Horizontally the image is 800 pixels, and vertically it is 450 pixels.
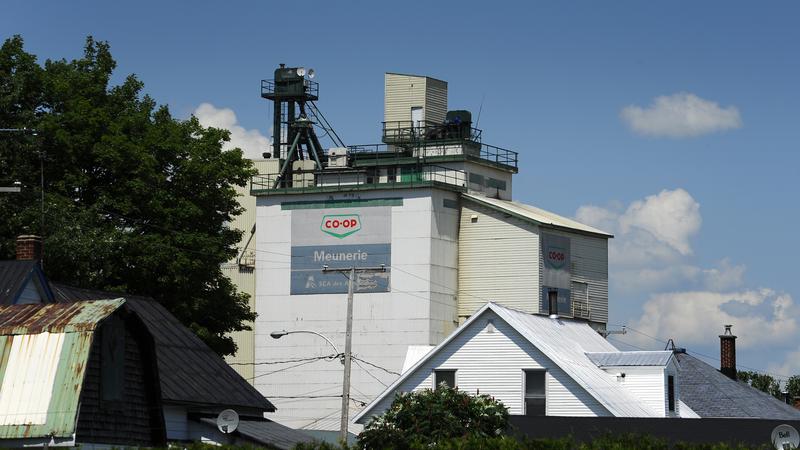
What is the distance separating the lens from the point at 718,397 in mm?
70375

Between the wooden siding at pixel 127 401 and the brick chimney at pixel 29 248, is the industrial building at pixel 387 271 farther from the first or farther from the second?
the wooden siding at pixel 127 401

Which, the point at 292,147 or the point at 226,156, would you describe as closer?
the point at 226,156

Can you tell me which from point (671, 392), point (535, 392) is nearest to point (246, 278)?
point (535, 392)

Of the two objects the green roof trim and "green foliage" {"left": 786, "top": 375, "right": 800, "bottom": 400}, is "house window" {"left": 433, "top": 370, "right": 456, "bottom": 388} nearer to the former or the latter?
the green roof trim

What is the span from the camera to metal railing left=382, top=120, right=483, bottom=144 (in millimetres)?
107812

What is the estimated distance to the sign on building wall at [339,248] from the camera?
3829 inches

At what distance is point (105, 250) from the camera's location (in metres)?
71.6

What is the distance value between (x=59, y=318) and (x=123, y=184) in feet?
131

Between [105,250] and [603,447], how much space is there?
40155 mm

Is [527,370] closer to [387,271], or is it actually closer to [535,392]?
[535,392]

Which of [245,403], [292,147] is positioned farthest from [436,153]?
[245,403]

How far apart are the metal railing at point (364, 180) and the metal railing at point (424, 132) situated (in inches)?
144

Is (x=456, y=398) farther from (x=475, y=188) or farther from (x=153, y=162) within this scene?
(x=475, y=188)

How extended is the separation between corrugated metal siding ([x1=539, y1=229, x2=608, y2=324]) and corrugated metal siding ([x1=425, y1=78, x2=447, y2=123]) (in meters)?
14.7
